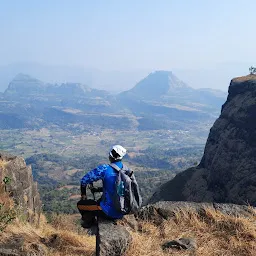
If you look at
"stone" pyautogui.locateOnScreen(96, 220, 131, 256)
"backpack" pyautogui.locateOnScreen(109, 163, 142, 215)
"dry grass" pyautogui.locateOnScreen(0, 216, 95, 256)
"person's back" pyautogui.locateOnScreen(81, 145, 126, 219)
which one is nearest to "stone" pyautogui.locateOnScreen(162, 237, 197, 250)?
"stone" pyautogui.locateOnScreen(96, 220, 131, 256)

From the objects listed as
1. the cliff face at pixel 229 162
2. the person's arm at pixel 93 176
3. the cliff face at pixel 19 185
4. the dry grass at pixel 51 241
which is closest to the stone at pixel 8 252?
the dry grass at pixel 51 241

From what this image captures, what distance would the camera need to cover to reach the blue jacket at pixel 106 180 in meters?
7.81

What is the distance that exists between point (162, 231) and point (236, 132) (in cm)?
6223

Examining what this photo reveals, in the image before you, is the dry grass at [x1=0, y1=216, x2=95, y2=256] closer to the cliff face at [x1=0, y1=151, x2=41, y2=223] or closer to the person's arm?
the person's arm

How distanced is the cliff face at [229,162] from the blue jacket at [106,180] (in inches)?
1778

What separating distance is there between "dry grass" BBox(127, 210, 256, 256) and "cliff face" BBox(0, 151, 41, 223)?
7.23 meters

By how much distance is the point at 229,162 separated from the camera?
2491 inches

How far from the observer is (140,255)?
7.02 metres

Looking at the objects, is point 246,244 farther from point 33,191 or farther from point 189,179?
point 189,179

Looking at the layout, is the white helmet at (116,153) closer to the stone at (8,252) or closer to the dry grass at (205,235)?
the dry grass at (205,235)

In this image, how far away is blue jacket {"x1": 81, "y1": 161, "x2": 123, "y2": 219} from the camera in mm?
7809

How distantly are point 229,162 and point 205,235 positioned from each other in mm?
57658

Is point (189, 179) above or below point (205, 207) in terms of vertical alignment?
below

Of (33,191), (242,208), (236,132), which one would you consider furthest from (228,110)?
(242,208)
